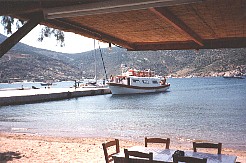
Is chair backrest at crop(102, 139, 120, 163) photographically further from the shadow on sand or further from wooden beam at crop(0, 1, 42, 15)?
the shadow on sand

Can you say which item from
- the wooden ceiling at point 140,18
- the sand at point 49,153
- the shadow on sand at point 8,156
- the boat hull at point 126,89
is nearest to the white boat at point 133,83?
the boat hull at point 126,89

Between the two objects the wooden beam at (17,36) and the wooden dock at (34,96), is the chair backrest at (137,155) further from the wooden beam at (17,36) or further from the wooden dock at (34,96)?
the wooden dock at (34,96)

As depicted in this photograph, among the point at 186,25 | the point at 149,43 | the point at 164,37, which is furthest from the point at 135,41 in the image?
the point at 186,25

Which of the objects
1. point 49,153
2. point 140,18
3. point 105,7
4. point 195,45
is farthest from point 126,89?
point 105,7

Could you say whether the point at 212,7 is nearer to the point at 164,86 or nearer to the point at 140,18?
the point at 140,18

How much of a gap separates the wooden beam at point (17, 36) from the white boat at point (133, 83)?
2776 inches

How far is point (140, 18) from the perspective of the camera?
454 centimetres

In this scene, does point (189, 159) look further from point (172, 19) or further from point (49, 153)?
point (49, 153)

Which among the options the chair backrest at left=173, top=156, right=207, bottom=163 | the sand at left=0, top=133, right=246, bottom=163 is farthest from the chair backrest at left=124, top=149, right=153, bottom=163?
the sand at left=0, top=133, right=246, bottom=163

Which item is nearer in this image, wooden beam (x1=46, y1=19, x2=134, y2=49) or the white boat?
wooden beam (x1=46, y1=19, x2=134, y2=49)

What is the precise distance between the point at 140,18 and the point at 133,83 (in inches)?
2922

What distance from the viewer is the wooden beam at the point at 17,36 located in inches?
150

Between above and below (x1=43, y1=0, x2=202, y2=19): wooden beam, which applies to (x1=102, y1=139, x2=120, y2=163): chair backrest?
below

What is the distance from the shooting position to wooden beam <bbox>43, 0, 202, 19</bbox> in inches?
133
